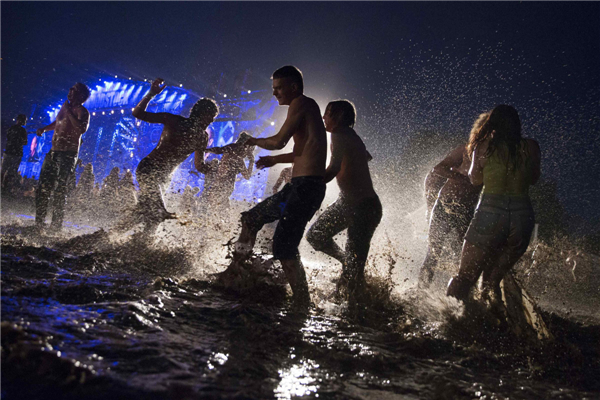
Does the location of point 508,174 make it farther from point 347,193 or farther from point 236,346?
point 236,346

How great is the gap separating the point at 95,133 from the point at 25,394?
37.6 metres

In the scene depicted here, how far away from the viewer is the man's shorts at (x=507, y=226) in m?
2.72

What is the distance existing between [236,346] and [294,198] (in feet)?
4.66

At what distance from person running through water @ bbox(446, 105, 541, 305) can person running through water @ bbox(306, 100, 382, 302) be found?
88cm

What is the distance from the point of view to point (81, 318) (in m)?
1.62

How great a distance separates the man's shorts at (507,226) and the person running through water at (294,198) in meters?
1.39

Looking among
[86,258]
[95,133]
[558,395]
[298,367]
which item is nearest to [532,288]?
[558,395]

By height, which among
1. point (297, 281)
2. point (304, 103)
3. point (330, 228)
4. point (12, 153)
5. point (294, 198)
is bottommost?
point (297, 281)

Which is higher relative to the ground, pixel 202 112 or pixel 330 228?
pixel 202 112

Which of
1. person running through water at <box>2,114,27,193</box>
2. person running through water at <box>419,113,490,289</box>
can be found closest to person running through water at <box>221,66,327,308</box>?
person running through water at <box>419,113,490,289</box>

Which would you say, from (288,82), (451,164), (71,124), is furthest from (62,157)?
(451,164)

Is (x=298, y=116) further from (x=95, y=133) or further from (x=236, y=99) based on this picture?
(x=95, y=133)

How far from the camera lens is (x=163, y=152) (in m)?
4.44

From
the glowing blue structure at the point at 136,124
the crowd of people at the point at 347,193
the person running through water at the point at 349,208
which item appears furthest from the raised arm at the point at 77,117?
the glowing blue structure at the point at 136,124
